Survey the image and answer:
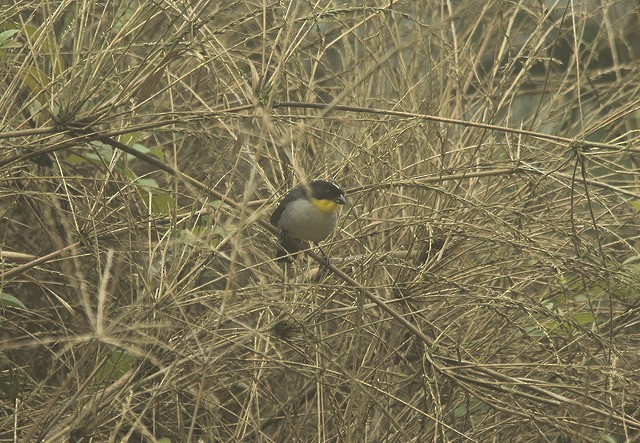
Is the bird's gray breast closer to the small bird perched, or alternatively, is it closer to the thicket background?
the small bird perched

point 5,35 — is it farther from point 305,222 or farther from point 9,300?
point 305,222

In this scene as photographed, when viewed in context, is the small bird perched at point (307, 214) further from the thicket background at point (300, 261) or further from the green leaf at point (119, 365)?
the green leaf at point (119, 365)

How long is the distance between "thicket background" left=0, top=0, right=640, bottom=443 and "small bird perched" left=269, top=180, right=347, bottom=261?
0.10 meters

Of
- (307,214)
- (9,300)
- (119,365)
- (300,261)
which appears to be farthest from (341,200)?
(9,300)

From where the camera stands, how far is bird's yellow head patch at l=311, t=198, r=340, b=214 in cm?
439

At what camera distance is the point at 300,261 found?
15.0 ft

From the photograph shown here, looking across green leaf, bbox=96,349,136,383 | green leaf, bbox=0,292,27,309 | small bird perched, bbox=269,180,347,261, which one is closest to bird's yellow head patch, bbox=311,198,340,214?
small bird perched, bbox=269,180,347,261

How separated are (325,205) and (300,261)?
0.30 metres

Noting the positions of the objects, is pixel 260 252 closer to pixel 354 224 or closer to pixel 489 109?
pixel 354 224

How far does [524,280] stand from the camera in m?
4.01

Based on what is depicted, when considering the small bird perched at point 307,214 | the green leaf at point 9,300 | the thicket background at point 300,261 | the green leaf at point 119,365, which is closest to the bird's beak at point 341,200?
the small bird perched at point 307,214

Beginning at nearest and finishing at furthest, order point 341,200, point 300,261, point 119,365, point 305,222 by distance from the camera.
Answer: point 119,365, point 341,200, point 300,261, point 305,222

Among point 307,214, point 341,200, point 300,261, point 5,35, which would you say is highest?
point 5,35

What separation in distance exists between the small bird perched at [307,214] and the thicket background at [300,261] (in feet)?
0.34
